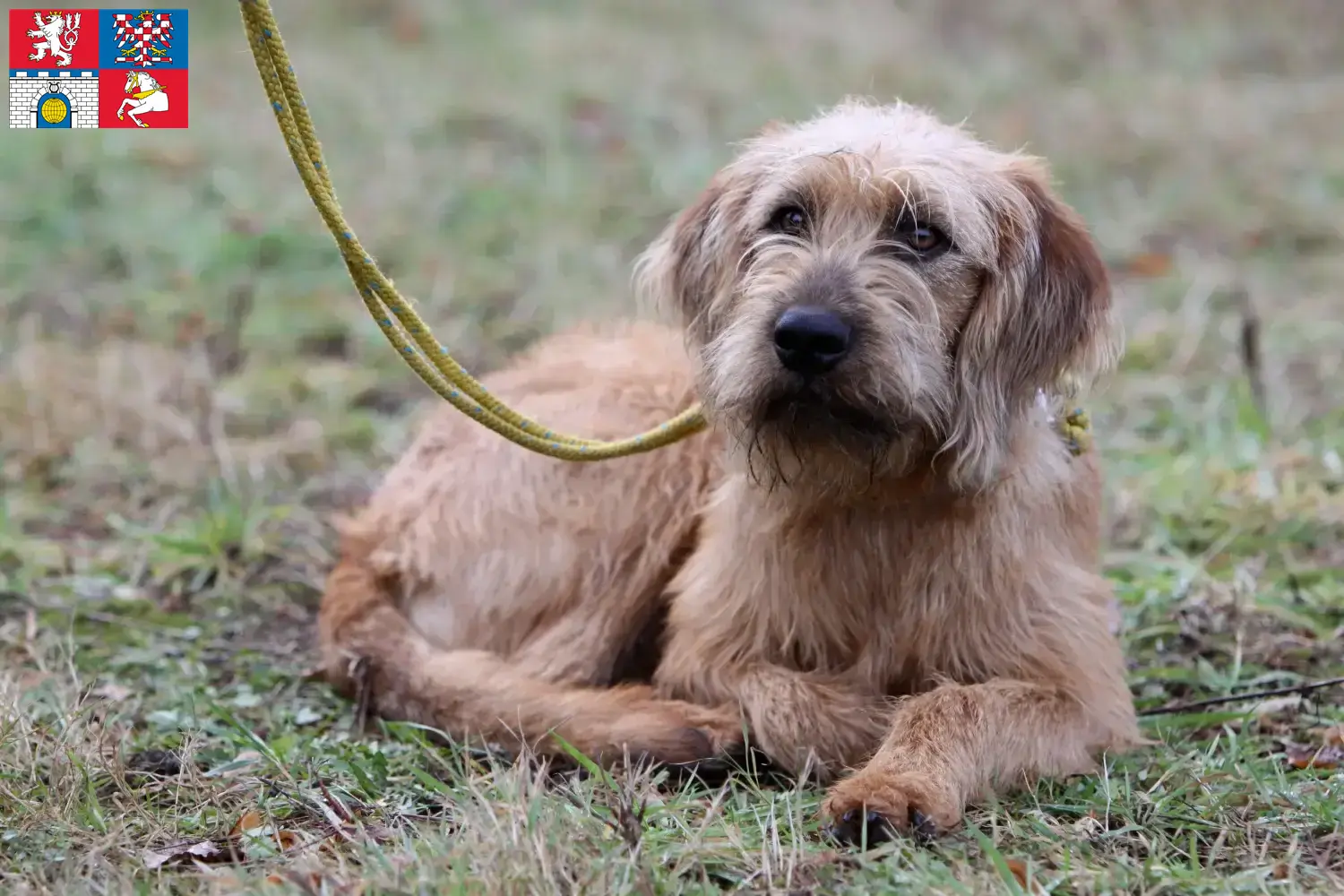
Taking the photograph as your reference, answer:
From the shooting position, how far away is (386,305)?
3500 millimetres

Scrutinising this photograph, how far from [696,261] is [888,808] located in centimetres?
156

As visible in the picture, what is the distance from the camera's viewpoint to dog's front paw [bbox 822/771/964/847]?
2.87m

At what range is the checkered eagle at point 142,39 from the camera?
4023 mm

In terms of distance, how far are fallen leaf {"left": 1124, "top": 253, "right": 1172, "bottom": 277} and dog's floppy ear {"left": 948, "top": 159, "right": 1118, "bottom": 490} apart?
15.8 feet

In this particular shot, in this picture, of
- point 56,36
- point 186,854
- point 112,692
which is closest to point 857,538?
point 186,854

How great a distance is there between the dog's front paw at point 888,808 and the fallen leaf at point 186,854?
1232mm

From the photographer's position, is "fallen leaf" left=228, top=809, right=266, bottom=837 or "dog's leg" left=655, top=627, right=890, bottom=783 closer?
"fallen leaf" left=228, top=809, right=266, bottom=837

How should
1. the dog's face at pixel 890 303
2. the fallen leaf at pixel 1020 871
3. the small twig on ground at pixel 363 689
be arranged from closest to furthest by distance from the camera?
the fallen leaf at pixel 1020 871
the dog's face at pixel 890 303
the small twig on ground at pixel 363 689

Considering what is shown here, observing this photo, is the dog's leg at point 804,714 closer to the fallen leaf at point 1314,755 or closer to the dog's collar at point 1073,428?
the dog's collar at point 1073,428

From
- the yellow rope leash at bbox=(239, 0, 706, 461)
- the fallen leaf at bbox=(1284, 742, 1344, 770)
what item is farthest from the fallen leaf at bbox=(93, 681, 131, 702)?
the fallen leaf at bbox=(1284, 742, 1344, 770)

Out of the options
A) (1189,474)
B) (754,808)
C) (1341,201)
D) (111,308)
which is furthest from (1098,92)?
(754,808)

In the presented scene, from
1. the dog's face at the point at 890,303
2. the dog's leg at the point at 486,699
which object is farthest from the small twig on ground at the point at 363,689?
the dog's face at the point at 890,303

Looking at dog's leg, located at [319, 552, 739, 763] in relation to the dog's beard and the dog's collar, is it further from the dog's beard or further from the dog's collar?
the dog's collar

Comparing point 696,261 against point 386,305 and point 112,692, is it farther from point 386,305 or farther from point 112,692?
point 112,692
